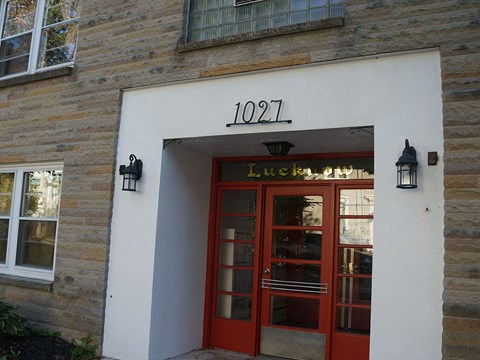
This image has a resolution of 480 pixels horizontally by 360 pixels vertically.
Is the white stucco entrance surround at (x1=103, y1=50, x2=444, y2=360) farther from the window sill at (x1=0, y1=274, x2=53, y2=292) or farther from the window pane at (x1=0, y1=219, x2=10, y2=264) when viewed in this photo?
the window pane at (x1=0, y1=219, x2=10, y2=264)

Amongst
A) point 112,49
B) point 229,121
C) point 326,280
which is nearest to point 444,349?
point 326,280

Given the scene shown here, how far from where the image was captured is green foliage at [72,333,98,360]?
6.16 meters

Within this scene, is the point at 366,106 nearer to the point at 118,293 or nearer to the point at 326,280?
the point at 326,280

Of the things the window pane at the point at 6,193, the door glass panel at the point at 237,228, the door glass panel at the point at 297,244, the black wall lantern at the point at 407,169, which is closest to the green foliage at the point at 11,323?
the window pane at the point at 6,193

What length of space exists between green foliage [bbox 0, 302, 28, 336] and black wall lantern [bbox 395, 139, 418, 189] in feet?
15.6

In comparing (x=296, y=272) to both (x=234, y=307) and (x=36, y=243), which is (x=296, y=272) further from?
(x=36, y=243)

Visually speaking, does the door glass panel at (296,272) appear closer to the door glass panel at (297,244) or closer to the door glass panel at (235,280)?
the door glass panel at (297,244)

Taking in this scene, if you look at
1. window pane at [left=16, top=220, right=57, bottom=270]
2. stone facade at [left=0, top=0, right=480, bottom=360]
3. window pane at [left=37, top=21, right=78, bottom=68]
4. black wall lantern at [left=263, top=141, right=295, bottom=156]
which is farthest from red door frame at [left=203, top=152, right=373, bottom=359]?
window pane at [left=37, top=21, right=78, bottom=68]

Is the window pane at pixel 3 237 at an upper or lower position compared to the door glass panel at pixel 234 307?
upper

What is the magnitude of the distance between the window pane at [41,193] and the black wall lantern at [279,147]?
10.2 feet

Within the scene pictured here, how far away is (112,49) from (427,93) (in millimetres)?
4009

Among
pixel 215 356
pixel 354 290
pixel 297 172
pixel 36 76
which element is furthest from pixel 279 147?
pixel 36 76

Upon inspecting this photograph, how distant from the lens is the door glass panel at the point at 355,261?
5.89 m

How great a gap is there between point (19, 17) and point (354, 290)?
6.56 m
